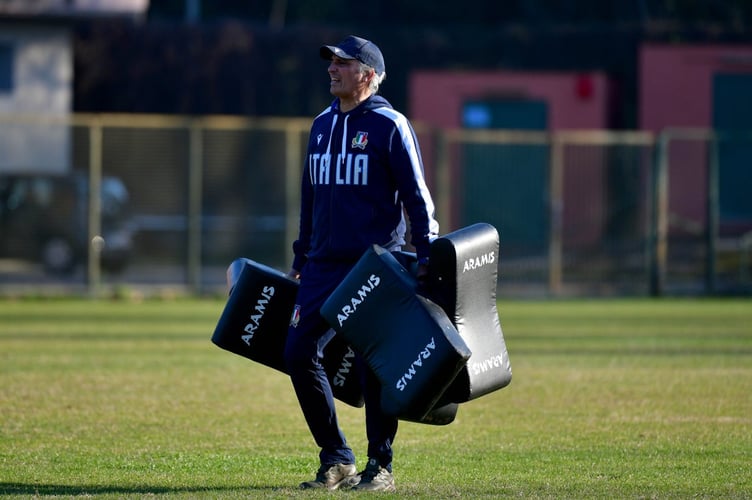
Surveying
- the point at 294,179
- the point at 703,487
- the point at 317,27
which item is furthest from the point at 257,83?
the point at 703,487

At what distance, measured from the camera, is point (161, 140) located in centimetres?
2283

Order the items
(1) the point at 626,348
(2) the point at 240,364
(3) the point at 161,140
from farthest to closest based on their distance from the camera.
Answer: (3) the point at 161,140, (1) the point at 626,348, (2) the point at 240,364

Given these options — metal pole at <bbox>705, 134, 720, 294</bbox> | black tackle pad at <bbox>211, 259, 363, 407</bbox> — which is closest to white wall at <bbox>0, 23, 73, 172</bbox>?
metal pole at <bbox>705, 134, 720, 294</bbox>

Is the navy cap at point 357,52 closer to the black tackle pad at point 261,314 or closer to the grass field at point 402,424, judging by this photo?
the black tackle pad at point 261,314

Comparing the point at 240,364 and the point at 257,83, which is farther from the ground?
the point at 257,83

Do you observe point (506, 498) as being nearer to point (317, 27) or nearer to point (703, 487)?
point (703, 487)

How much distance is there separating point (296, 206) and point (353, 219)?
52.2 feet

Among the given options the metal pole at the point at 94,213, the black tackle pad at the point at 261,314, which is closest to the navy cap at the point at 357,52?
the black tackle pad at the point at 261,314

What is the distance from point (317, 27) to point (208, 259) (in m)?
13.0

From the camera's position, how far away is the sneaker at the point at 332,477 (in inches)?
282

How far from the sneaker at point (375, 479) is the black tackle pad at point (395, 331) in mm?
363

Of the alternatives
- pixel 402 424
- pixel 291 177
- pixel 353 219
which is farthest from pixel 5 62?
pixel 353 219

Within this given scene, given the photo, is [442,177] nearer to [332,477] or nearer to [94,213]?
[94,213]

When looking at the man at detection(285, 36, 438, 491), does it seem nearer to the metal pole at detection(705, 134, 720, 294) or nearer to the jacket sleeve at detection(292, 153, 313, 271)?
the jacket sleeve at detection(292, 153, 313, 271)
